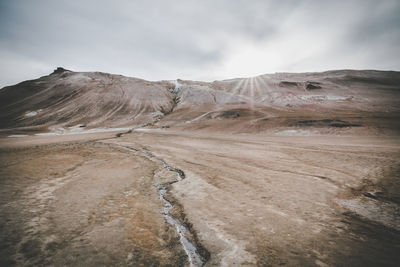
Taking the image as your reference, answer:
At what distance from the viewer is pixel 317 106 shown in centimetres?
5838

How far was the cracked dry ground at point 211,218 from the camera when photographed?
237cm

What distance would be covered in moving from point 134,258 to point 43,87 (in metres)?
93.9

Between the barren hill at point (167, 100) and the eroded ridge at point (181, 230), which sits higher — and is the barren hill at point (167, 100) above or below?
above

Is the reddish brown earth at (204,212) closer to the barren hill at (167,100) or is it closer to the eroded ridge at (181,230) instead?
the eroded ridge at (181,230)

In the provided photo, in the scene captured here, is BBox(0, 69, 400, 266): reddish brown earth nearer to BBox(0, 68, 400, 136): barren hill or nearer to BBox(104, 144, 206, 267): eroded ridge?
BBox(104, 144, 206, 267): eroded ridge

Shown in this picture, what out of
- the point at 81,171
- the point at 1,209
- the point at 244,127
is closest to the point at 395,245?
the point at 1,209

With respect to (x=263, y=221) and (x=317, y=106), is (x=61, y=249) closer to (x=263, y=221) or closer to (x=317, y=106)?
(x=263, y=221)

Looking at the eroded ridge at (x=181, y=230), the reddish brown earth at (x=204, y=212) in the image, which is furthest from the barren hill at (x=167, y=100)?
the eroded ridge at (x=181, y=230)

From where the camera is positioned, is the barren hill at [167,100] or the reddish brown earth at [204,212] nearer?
the reddish brown earth at [204,212]

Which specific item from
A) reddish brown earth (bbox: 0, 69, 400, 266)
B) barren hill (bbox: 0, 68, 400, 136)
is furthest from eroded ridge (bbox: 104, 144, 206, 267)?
barren hill (bbox: 0, 68, 400, 136)

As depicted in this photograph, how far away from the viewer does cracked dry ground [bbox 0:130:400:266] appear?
93.4 inches

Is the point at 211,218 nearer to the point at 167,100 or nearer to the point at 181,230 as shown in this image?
the point at 181,230

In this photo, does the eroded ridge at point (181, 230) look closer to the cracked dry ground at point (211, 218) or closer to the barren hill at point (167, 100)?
the cracked dry ground at point (211, 218)

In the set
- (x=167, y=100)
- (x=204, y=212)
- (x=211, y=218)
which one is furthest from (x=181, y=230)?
(x=167, y=100)
